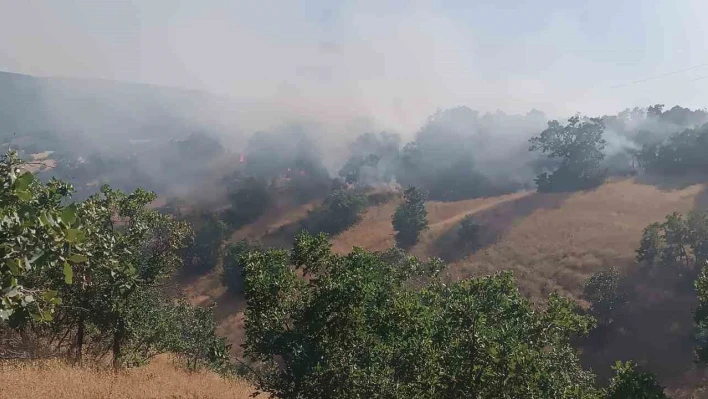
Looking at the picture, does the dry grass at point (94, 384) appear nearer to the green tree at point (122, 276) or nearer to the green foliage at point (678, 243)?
the green tree at point (122, 276)

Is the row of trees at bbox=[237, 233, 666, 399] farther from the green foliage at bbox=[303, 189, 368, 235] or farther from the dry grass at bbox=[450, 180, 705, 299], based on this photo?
the green foliage at bbox=[303, 189, 368, 235]

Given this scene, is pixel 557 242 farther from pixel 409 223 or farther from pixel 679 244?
pixel 409 223

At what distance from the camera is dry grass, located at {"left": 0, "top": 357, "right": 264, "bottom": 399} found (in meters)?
11.4

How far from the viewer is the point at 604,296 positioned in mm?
43188

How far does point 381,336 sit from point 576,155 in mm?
85272

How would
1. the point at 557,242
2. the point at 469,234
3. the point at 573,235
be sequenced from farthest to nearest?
the point at 469,234 < the point at 573,235 < the point at 557,242

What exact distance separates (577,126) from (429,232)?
132ft

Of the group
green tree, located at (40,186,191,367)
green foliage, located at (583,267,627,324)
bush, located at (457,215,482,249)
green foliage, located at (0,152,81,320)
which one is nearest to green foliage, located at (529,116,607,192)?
bush, located at (457,215,482,249)

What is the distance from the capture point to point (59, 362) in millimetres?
14336

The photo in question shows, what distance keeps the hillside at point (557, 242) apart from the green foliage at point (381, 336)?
32.2 meters

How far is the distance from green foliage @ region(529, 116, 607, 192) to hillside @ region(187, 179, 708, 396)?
11.2ft

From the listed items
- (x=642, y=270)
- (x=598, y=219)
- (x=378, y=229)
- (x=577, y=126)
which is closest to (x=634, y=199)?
(x=598, y=219)

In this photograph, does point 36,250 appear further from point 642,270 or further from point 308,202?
point 308,202


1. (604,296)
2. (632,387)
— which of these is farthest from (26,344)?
(604,296)
